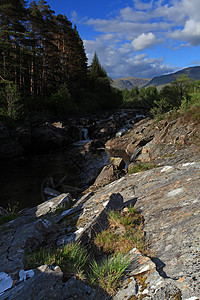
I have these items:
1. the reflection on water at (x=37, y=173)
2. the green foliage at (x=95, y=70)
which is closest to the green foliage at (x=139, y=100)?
the green foliage at (x=95, y=70)

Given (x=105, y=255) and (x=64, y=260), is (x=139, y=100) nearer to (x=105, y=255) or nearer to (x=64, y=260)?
(x=105, y=255)

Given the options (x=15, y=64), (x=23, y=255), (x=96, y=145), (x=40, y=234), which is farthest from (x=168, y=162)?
(x=15, y=64)

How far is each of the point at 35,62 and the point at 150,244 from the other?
48466 millimetres

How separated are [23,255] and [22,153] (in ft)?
90.9

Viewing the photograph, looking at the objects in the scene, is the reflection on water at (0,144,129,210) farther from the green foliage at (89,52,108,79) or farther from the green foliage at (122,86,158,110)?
the green foliage at (122,86,158,110)

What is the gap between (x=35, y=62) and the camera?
1672 inches

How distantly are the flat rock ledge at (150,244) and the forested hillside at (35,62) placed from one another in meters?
30.1

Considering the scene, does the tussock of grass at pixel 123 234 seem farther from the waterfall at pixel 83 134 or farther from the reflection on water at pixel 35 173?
the waterfall at pixel 83 134

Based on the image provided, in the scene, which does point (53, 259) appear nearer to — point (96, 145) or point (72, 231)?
point (72, 231)

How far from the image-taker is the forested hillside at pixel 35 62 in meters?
32.3

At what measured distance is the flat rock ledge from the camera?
2.21m

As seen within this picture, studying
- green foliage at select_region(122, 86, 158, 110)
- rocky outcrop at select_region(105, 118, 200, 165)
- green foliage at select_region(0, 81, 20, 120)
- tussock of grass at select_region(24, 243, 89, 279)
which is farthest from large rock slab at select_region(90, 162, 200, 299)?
green foliage at select_region(122, 86, 158, 110)

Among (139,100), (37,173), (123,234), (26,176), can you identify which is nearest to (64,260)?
(123,234)

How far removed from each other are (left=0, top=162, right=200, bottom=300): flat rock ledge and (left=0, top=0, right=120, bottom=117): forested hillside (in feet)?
98.7
